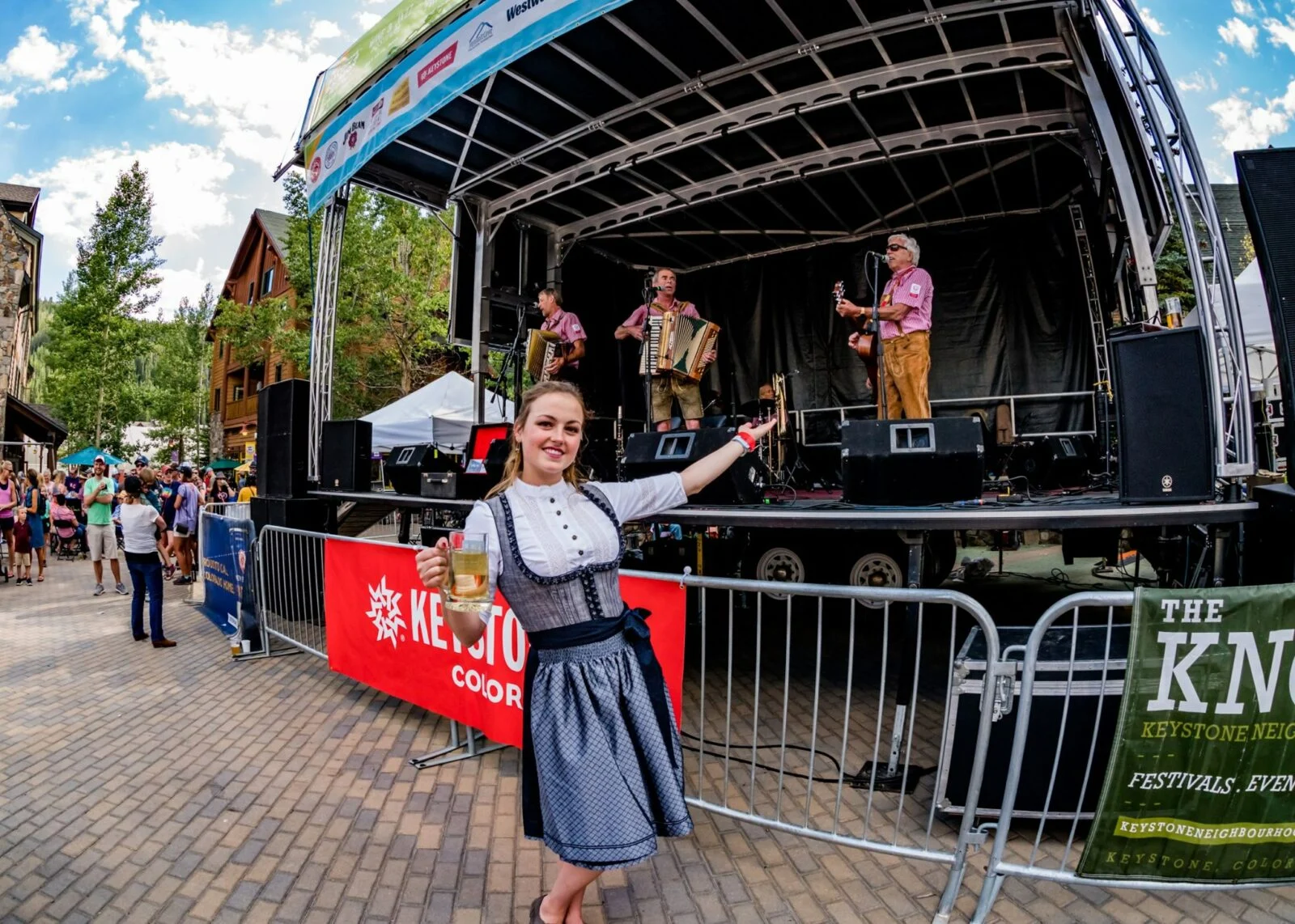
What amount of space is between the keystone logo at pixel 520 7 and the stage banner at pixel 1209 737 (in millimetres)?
5739

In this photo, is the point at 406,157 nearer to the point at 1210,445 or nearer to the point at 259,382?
the point at 1210,445

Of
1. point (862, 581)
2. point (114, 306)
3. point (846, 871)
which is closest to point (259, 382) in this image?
point (114, 306)

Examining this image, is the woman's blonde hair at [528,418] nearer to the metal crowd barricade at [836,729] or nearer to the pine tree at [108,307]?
the metal crowd barricade at [836,729]

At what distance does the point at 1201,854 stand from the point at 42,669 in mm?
8454

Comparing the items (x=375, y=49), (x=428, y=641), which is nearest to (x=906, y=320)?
(x=428, y=641)

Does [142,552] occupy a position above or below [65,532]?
above

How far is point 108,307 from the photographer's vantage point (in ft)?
82.0

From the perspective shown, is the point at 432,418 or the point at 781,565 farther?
the point at 432,418

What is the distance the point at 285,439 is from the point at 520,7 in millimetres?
5628

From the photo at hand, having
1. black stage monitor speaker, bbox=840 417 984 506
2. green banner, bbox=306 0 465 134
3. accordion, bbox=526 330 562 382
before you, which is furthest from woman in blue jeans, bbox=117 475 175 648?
black stage monitor speaker, bbox=840 417 984 506

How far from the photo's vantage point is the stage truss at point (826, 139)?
17.3ft

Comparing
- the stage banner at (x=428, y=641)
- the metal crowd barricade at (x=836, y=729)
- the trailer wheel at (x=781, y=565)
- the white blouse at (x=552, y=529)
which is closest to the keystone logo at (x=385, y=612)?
the stage banner at (x=428, y=641)

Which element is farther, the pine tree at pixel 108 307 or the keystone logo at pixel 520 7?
the pine tree at pixel 108 307

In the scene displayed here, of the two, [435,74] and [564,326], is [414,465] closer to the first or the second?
[564,326]
